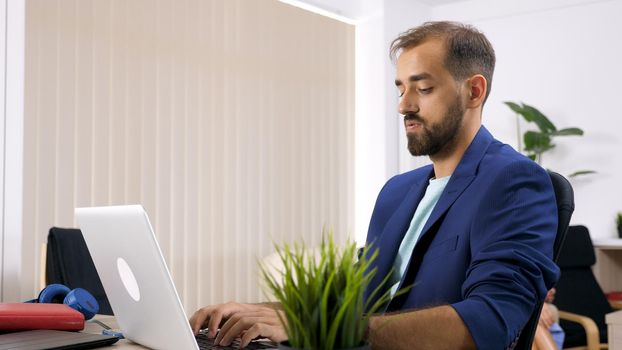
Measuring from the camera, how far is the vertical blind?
11.8 ft

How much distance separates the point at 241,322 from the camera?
4.13 ft

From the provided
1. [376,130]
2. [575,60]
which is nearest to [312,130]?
[376,130]

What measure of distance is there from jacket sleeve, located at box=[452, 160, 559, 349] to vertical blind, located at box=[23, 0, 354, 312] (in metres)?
2.59

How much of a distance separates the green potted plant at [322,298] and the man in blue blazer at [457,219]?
27 cm

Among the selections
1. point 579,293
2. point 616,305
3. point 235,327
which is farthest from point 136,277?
point 616,305

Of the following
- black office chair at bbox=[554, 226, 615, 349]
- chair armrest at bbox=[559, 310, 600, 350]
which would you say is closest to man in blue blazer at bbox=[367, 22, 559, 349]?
chair armrest at bbox=[559, 310, 600, 350]

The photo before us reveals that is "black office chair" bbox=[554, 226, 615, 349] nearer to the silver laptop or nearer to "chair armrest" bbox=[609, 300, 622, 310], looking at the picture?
"chair armrest" bbox=[609, 300, 622, 310]

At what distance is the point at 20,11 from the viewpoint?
3.24 m

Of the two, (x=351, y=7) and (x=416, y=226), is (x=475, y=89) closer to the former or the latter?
(x=416, y=226)

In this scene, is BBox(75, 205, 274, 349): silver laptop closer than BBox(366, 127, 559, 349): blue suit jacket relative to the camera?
Yes

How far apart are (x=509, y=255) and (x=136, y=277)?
65 cm

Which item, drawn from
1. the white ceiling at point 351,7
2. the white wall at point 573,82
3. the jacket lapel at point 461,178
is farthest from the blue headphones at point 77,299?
the white wall at point 573,82

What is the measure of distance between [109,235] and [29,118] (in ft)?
7.77

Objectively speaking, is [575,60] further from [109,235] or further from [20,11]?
[109,235]
